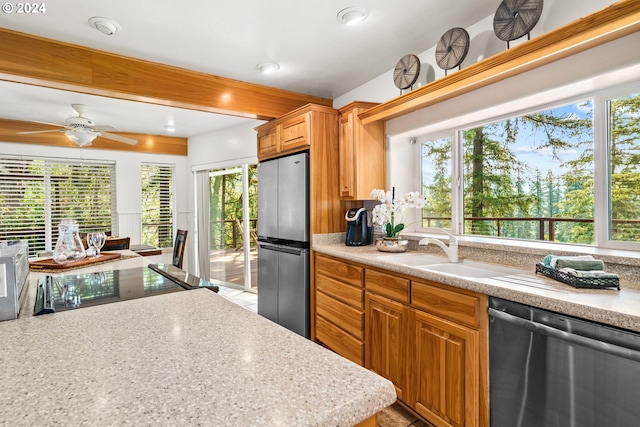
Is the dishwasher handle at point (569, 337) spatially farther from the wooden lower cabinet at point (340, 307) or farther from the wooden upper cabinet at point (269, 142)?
the wooden upper cabinet at point (269, 142)

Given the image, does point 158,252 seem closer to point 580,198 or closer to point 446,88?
point 446,88

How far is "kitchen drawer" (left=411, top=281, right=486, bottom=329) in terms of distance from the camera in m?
1.62

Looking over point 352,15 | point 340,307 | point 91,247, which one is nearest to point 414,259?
point 340,307

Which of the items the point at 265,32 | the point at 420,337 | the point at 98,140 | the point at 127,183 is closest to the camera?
the point at 420,337

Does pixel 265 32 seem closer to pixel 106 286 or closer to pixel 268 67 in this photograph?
pixel 268 67

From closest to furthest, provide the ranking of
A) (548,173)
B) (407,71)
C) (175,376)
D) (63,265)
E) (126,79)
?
(175,376) → (63,265) → (407,71) → (126,79) → (548,173)

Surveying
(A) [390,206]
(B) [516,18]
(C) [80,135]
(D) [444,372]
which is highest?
(B) [516,18]

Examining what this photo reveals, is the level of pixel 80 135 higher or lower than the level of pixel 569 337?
higher

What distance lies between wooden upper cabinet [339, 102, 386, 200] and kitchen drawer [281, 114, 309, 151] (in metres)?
0.35

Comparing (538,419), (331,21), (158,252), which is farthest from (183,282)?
(158,252)

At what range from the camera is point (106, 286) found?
1.42 meters

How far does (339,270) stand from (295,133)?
4.40ft

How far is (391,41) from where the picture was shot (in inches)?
99.2

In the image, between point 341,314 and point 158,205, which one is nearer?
point 341,314
